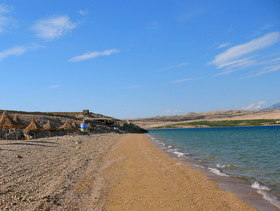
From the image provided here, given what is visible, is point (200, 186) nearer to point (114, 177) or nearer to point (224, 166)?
point (114, 177)

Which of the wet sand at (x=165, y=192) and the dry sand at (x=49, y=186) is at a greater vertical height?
the dry sand at (x=49, y=186)

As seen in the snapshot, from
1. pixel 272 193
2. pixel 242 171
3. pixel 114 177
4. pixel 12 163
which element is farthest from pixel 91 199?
pixel 242 171

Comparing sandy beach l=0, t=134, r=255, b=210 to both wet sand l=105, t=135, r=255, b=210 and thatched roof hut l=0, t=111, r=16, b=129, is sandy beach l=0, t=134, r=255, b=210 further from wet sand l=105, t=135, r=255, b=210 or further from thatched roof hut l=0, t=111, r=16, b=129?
thatched roof hut l=0, t=111, r=16, b=129

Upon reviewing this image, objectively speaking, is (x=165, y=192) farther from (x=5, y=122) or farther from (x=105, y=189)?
(x=5, y=122)

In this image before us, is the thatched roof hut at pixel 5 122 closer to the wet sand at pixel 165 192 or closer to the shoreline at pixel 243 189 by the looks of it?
the wet sand at pixel 165 192

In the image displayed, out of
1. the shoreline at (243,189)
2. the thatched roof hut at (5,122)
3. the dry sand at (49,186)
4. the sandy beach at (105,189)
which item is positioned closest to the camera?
the dry sand at (49,186)

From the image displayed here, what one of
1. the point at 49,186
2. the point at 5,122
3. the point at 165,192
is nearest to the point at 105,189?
the point at 49,186

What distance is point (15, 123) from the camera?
2800 centimetres

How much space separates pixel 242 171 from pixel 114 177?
6.73 meters

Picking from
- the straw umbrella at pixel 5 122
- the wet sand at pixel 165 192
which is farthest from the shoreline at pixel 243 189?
the straw umbrella at pixel 5 122

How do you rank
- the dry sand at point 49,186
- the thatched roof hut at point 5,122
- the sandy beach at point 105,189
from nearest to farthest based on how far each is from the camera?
the dry sand at point 49,186, the sandy beach at point 105,189, the thatched roof hut at point 5,122

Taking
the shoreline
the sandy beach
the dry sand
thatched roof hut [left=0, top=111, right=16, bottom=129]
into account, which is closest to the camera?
the dry sand

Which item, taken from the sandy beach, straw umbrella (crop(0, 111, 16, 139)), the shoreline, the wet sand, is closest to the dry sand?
the sandy beach

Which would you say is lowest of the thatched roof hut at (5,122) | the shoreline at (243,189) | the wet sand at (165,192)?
the shoreline at (243,189)
